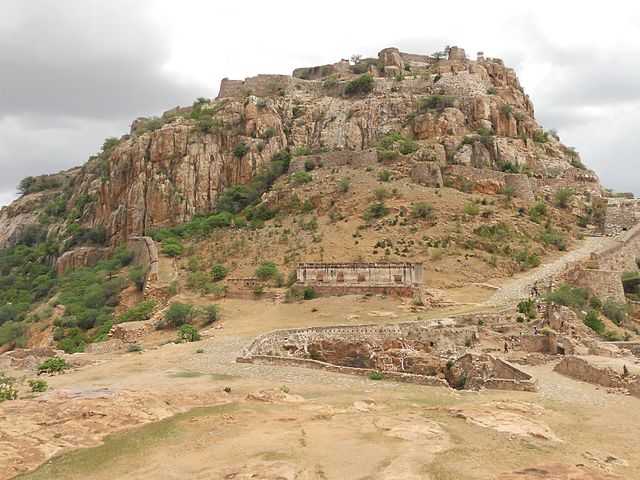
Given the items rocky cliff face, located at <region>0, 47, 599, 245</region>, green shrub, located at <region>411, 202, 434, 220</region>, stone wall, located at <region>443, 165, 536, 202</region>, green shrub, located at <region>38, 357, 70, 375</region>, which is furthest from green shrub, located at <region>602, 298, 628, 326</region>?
green shrub, located at <region>38, 357, 70, 375</region>

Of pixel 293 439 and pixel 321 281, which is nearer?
pixel 293 439

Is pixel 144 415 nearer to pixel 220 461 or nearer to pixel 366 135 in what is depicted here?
pixel 220 461

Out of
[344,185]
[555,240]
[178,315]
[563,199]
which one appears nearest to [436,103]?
[563,199]

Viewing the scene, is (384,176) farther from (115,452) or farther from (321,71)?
(115,452)

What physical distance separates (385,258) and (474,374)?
45.8 feet

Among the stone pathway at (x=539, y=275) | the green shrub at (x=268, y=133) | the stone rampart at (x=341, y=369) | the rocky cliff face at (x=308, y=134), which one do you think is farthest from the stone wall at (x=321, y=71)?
the stone rampart at (x=341, y=369)

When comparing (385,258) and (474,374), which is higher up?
(385,258)

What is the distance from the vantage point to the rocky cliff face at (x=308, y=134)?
44.3 m

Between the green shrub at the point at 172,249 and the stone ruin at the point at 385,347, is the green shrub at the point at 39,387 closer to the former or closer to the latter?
the stone ruin at the point at 385,347

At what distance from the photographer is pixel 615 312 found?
83.1 feet

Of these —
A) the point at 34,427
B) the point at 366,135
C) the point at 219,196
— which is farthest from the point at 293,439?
the point at 366,135

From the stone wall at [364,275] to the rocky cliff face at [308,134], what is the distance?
51.6ft

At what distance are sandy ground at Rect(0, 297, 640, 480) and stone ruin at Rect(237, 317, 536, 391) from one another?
10.6 feet

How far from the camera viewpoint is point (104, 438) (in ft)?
34.1
